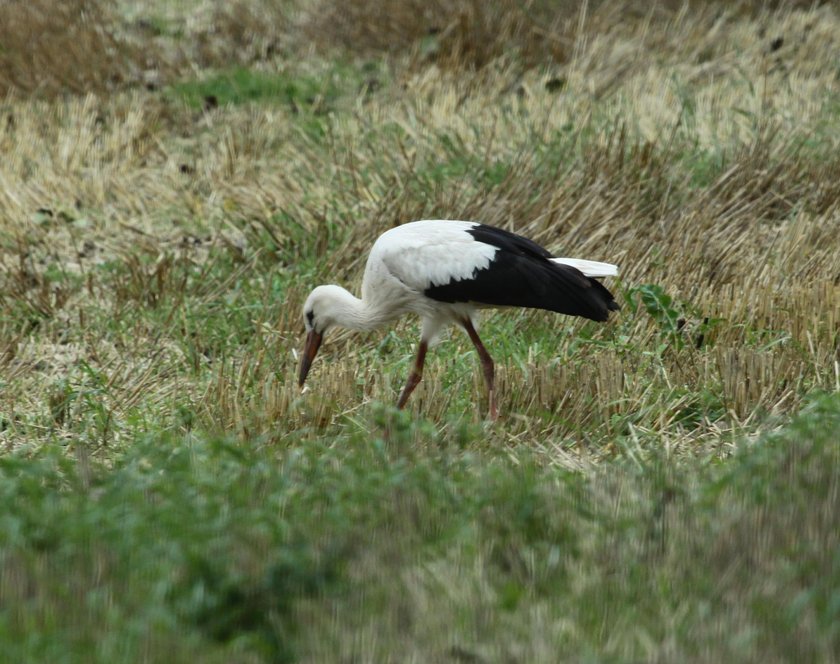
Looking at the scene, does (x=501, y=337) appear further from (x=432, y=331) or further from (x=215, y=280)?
(x=215, y=280)

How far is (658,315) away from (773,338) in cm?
54

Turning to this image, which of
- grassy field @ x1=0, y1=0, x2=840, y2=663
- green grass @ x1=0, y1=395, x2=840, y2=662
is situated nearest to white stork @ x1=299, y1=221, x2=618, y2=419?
grassy field @ x1=0, y1=0, x2=840, y2=663

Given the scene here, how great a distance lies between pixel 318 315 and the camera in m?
6.00

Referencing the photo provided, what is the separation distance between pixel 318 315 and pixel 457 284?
28.9 inches

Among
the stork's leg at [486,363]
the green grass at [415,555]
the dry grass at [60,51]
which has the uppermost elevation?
the green grass at [415,555]

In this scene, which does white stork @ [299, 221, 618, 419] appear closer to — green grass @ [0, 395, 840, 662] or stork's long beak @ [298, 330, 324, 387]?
stork's long beak @ [298, 330, 324, 387]

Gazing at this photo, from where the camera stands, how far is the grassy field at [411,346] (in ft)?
10.6

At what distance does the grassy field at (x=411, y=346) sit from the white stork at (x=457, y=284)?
0.91 ft

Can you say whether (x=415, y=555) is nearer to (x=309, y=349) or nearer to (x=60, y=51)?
(x=309, y=349)

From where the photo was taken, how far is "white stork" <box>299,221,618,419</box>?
548cm

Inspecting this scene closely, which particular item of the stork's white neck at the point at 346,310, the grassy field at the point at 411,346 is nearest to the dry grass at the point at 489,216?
the grassy field at the point at 411,346

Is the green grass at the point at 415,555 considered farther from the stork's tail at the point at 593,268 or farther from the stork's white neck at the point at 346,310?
the stork's white neck at the point at 346,310

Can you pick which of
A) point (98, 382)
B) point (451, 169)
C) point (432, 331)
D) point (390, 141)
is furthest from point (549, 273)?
point (390, 141)

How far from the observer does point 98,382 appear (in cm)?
643
